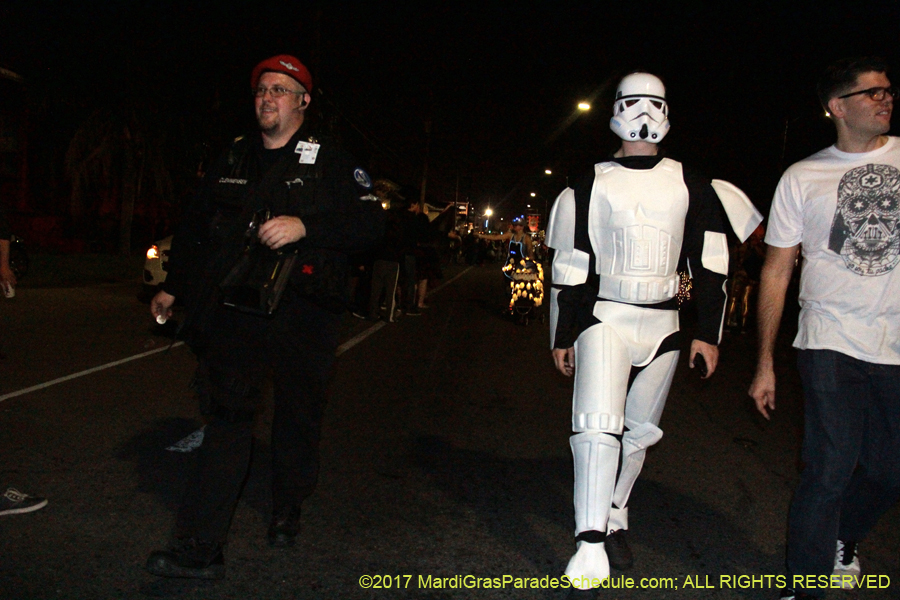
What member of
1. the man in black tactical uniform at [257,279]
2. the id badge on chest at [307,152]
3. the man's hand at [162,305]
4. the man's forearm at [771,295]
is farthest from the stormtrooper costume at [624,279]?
the man's hand at [162,305]

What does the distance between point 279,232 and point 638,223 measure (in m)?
1.50

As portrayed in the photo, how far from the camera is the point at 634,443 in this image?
395cm

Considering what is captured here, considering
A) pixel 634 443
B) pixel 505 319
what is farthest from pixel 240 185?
pixel 505 319

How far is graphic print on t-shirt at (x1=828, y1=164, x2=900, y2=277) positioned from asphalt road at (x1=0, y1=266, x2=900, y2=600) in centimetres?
150

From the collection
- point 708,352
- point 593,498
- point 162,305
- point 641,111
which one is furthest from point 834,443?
point 162,305

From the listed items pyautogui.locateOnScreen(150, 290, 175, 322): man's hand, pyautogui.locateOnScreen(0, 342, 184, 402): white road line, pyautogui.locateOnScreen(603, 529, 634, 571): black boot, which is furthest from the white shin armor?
pyautogui.locateOnScreen(0, 342, 184, 402): white road line

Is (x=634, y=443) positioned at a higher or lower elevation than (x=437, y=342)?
higher

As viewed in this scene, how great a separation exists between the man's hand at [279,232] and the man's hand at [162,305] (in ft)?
2.35

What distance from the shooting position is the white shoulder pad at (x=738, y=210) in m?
3.77

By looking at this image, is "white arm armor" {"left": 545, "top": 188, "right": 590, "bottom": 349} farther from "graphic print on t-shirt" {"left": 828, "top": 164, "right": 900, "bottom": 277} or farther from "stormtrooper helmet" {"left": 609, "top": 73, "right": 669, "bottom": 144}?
"graphic print on t-shirt" {"left": 828, "top": 164, "right": 900, "bottom": 277}

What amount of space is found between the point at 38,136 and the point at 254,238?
111 ft

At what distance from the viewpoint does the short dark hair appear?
10.9 ft

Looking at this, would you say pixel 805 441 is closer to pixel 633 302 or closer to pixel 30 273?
pixel 633 302

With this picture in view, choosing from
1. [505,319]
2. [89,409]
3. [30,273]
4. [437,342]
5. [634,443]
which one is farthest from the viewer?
[30,273]
